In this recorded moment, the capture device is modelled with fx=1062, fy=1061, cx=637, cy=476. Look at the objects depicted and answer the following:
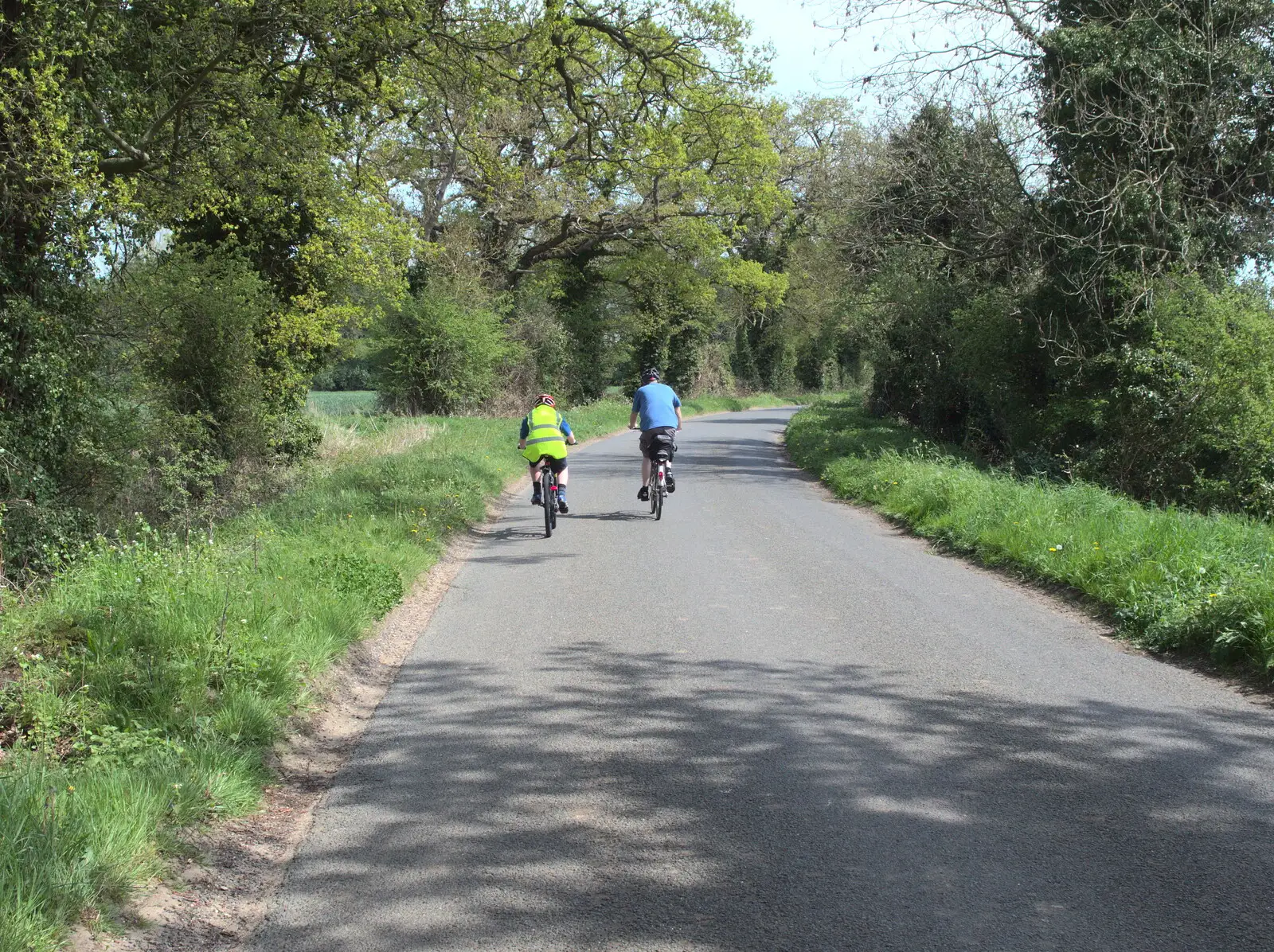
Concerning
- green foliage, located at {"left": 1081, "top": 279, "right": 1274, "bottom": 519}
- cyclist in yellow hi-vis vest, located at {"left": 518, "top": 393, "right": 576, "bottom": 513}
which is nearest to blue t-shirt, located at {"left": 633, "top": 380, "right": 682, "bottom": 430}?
→ cyclist in yellow hi-vis vest, located at {"left": 518, "top": 393, "right": 576, "bottom": 513}

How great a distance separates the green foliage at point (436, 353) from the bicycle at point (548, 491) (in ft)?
71.0

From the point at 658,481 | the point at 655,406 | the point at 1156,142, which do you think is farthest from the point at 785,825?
the point at 1156,142

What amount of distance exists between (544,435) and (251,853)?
9.24 meters

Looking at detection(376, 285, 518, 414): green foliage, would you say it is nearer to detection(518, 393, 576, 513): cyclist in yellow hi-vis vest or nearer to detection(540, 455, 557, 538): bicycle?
detection(518, 393, 576, 513): cyclist in yellow hi-vis vest

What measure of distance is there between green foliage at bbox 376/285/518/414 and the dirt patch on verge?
2814 centimetres

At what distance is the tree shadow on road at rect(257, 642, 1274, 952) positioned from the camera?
11.9 ft

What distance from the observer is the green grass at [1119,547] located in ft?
24.9

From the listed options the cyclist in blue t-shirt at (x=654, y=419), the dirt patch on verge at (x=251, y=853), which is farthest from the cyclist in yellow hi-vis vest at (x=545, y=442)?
the dirt patch on verge at (x=251, y=853)

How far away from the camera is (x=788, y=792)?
478cm

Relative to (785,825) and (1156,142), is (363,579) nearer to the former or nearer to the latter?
(785,825)

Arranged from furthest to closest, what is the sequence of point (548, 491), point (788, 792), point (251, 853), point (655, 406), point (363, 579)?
point (655, 406)
point (548, 491)
point (363, 579)
point (788, 792)
point (251, 853)

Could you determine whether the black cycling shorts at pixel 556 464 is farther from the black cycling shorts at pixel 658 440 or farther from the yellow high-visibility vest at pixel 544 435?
the black cycling shorts at pixel 658 440

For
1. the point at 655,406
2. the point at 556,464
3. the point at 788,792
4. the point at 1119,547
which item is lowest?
the point at 788,792

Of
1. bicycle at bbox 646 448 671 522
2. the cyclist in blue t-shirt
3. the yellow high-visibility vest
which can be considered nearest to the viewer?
the yellow high-visibility vest
